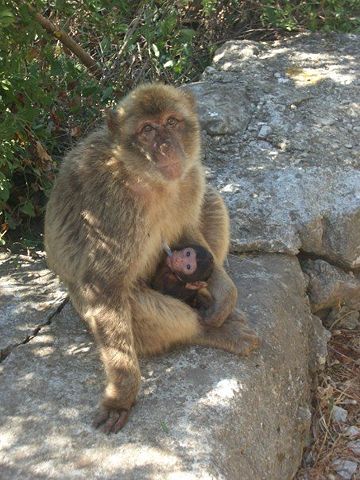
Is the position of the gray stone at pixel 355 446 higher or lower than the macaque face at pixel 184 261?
lower

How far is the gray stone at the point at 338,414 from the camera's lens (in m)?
4.27

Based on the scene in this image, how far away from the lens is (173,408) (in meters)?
3.36

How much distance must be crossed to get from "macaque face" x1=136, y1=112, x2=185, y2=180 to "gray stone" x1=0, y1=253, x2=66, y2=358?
1.24 meters

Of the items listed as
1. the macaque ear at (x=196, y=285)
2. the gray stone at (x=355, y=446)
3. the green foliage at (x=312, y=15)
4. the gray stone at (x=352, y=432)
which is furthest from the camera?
the green foliage at (x=312, y=15)

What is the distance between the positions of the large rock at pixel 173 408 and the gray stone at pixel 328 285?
1.77ft

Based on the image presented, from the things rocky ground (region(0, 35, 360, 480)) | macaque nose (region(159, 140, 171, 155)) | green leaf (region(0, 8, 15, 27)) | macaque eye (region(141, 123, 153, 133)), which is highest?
→ green leaf (region(0, 8, 15, 27))

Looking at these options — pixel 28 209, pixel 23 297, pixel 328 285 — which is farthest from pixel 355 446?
pixel 28 209

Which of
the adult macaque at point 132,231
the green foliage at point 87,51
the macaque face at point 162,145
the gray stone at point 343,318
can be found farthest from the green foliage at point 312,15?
the macaque face at point 162,145

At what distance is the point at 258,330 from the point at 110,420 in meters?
1.12

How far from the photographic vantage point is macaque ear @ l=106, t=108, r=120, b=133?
12.1ft

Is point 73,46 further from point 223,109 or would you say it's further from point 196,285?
point 196,285

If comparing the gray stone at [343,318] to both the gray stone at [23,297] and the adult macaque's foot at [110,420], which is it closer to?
the gray stone at [23,297]

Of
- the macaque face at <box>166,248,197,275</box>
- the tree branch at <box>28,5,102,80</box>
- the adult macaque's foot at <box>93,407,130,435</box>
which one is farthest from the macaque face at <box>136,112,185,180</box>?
the tree branch at <box>28,5,102,80</box>

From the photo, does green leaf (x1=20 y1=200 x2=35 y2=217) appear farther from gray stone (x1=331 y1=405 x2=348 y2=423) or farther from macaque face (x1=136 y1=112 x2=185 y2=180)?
gray stone (x1=331 y1=405 x2=348 y2=423)
